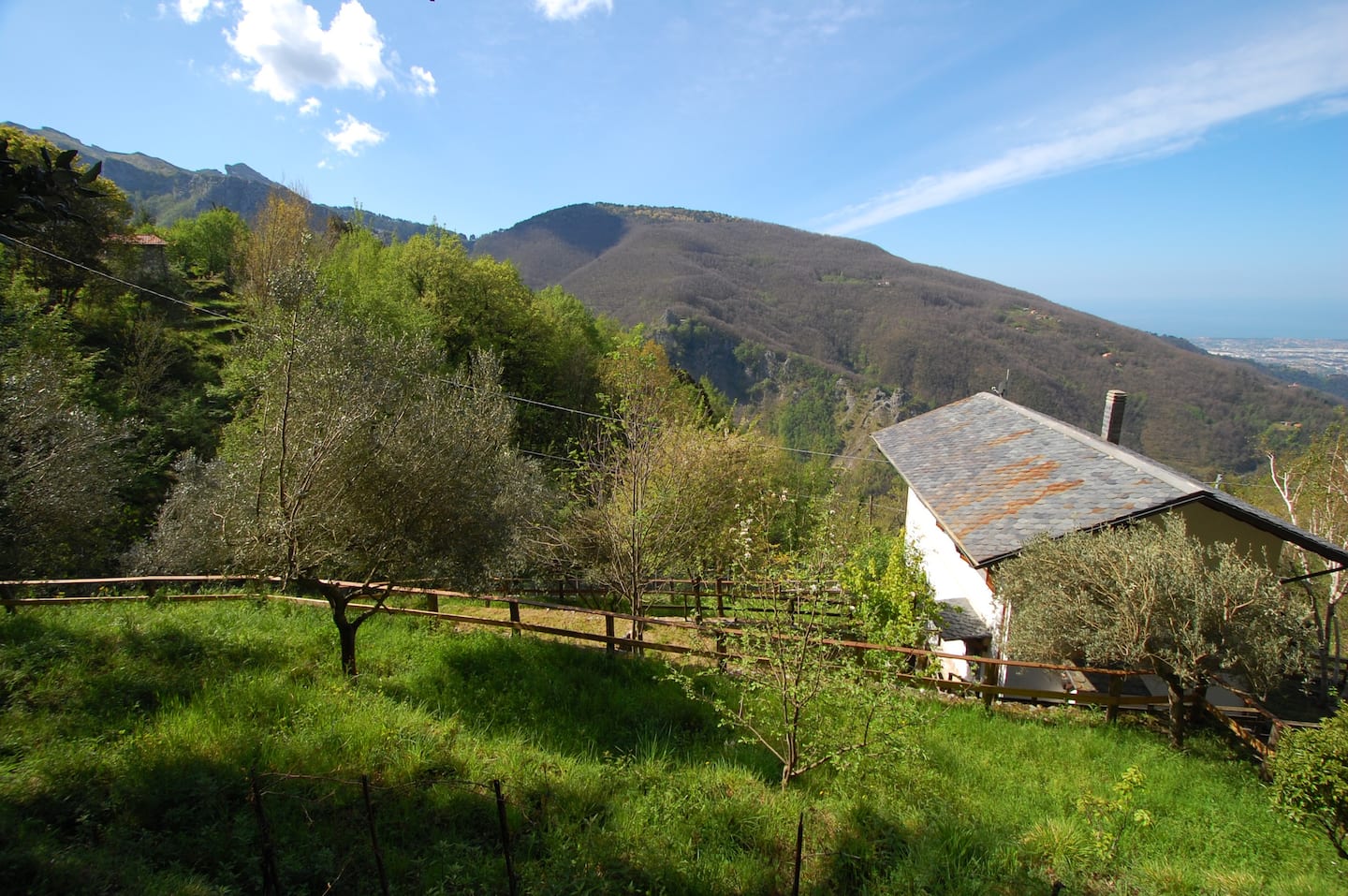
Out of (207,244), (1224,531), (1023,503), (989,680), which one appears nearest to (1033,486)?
(1023,503)

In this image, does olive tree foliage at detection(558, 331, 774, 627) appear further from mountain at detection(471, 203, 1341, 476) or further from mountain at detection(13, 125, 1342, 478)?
mountain at detection(471, 203, 1341, 476)

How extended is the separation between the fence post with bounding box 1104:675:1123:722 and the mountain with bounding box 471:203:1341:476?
7756 centimetres

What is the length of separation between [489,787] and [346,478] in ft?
12.1

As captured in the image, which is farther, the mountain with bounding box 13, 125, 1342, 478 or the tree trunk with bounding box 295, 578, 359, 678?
the mountain with bounding box 13, 125, 1342, 478

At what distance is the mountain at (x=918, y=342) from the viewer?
90812 millimetres

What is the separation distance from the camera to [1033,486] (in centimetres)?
1331

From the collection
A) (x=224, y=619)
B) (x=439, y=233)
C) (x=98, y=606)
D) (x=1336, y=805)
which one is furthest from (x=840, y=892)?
(x=439, y=233)

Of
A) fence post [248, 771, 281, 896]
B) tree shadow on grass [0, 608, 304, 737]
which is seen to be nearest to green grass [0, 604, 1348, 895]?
tree shadow on grass [0, 608, 304, 737]

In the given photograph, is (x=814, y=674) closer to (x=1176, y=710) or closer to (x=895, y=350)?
(x=1176, y=710)

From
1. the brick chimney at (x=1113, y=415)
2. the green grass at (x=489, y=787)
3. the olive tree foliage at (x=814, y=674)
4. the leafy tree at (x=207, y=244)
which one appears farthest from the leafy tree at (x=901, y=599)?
the leafy tree at (x=207, y=244)

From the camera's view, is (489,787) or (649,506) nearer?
(489,787)

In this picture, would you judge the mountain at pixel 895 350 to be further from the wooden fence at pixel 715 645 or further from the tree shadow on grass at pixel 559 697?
the tree shadow on grass at pixel 559 697

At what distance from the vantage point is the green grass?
14.7 ft

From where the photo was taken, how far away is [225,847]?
14.5 ft
